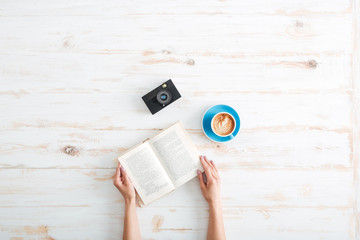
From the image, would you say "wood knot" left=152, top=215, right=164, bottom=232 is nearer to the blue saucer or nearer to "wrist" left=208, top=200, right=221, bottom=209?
A: "wrist" left=208, top=200, right=221, bottom=209

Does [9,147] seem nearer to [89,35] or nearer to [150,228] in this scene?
[89,35]

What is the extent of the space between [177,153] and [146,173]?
0.55 feet

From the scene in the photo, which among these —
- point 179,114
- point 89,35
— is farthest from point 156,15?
point 179,114

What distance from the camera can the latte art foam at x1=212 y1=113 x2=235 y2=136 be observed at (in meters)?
1.32

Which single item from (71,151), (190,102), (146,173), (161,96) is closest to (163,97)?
(161,96)

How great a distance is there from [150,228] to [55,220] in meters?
0.46

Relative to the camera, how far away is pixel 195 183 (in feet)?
4.52

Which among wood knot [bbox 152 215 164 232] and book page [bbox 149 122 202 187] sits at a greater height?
book page [bbox 149 122 202 187]

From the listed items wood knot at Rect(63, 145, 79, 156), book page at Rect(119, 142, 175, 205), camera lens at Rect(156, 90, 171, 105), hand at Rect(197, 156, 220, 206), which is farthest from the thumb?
wood knot at Rect(63, 145, 79, 156)

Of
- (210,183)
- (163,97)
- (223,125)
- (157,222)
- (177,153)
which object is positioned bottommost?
(157,222)

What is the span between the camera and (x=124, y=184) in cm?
134

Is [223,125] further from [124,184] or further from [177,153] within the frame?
[124,184]

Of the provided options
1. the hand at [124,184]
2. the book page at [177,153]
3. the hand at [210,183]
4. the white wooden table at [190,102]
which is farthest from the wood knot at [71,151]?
the hand at [210,183]

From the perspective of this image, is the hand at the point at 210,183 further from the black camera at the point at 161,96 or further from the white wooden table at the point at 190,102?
the black camera at the point at 161,96
